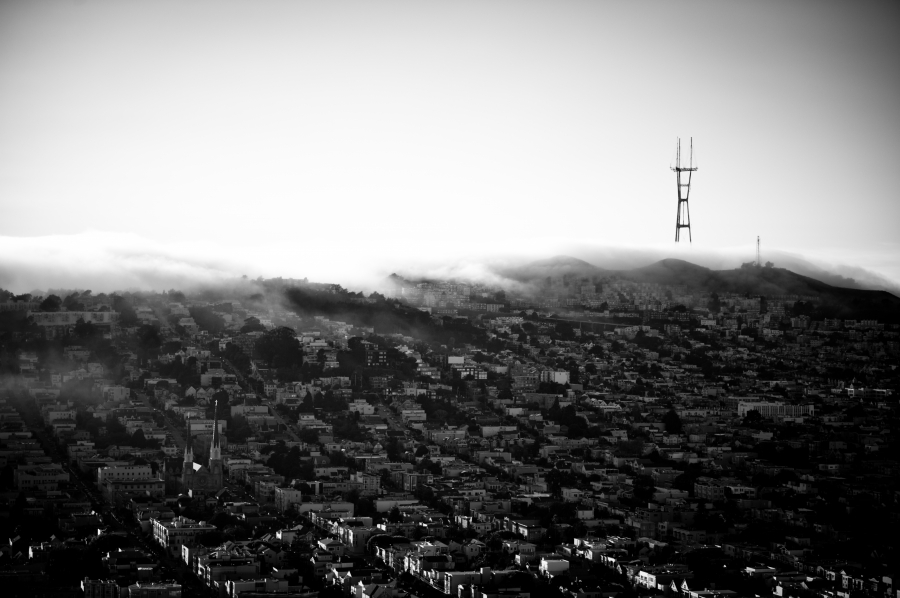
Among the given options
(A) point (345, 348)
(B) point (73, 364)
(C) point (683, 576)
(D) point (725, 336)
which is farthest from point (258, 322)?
(C) point (683, 576)

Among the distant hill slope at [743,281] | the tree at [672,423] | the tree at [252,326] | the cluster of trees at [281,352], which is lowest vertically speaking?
the tree at [672,423]

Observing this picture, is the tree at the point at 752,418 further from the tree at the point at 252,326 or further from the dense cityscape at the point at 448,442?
the tree at the point at 252,326

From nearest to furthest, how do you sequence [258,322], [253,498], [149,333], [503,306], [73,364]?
[253,498] → [73,364] → [149,333] → [258,322] → [503,306]

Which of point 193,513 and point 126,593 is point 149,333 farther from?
point 126,593

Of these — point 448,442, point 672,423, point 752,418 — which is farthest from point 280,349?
point 752,418

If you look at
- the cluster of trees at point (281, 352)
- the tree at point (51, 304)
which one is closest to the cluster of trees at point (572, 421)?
the cluster of trees at point (281, 352)

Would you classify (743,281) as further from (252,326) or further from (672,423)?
(252,326)
